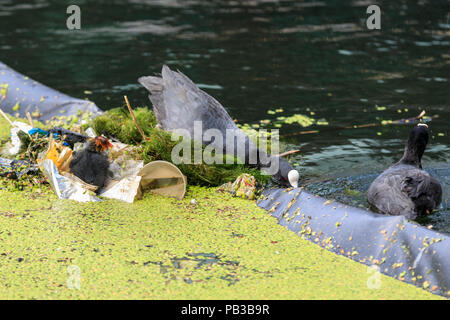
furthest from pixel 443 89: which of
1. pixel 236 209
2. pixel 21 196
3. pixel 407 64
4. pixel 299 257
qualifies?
pixel 21 196

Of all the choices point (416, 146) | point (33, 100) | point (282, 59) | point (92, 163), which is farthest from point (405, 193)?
point (282, 59)

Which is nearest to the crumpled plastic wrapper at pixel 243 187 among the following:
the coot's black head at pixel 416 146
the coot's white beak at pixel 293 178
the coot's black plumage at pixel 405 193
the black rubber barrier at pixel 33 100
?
the coot's white beak at pixel 293 178

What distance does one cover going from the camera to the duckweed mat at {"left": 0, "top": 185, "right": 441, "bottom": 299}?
9.00ft

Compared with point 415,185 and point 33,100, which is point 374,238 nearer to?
point 415,185

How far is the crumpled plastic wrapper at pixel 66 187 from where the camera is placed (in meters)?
3.83

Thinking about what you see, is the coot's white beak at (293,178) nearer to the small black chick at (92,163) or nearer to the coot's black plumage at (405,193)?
the coot's black plumage at (405,193)

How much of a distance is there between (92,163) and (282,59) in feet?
16.2

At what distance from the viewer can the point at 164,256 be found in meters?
3.09

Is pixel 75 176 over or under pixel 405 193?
over

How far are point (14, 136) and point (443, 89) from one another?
201 inches

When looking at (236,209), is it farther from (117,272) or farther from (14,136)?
(14,136)

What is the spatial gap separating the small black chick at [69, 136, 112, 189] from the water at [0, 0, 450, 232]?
1677 mm

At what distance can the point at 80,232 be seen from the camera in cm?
336

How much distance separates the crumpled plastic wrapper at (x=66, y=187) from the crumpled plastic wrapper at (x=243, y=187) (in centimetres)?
93
